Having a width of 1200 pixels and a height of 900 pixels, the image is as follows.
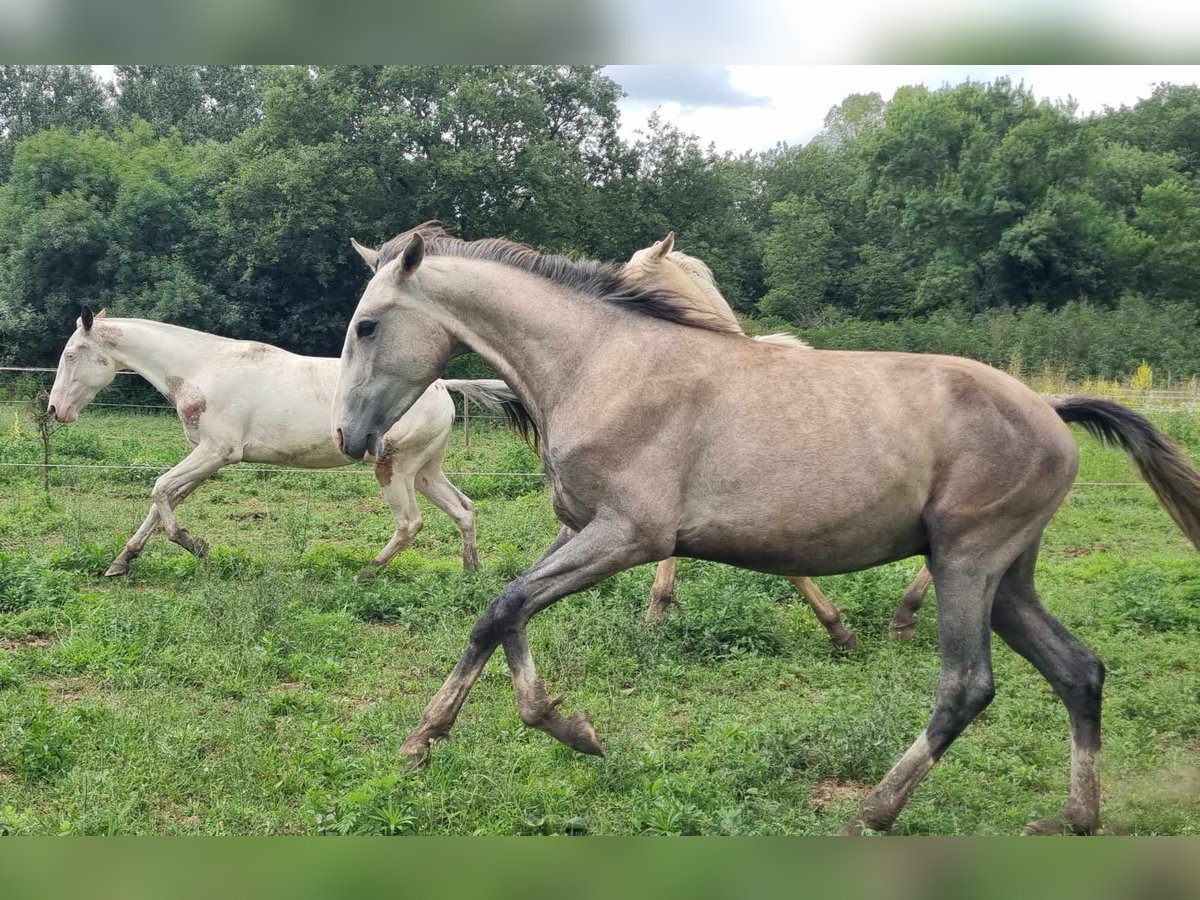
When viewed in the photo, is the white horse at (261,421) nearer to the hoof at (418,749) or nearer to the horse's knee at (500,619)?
the hoof at (418,749)

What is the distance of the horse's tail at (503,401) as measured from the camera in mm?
5266

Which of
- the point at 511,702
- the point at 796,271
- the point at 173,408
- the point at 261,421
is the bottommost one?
the point at 796,271

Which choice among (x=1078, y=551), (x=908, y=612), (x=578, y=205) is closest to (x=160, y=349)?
(x=908, y=612)

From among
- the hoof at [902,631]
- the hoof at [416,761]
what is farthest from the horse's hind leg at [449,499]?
the hoof at [416,761]

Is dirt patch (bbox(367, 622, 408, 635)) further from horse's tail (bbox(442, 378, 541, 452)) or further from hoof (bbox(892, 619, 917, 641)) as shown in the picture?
hoof (bbox(892, 619, 917, 641))

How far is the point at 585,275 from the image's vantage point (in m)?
4.61

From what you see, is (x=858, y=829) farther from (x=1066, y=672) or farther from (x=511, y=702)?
(x=511, y=702)

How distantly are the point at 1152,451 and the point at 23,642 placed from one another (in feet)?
20.6

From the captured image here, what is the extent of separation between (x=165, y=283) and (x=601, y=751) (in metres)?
24.0

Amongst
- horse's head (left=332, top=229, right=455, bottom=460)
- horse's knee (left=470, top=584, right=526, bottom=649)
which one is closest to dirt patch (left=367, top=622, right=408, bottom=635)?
horse's head (left=332, top=229, right=455, bottom=460)

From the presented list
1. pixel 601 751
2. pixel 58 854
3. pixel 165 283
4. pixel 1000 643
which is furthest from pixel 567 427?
pixel 165 283

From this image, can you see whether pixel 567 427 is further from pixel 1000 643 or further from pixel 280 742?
pixel 1000 643

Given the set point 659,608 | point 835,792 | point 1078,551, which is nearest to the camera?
point 835,792
